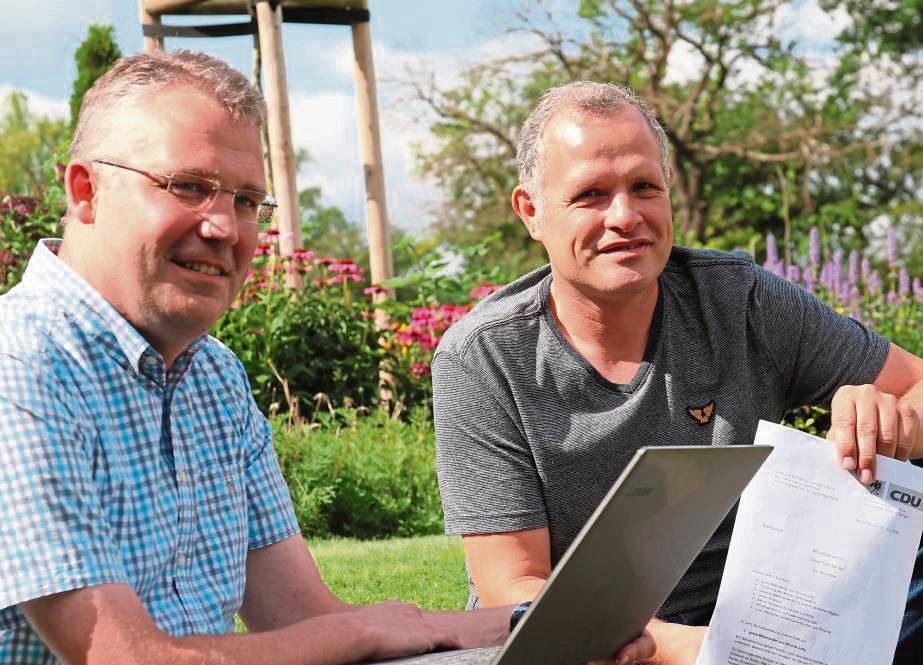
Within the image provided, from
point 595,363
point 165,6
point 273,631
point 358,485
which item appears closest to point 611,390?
point 595,363

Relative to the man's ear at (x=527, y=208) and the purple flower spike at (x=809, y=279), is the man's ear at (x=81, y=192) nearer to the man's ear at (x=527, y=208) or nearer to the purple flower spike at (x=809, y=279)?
the man's ear at (x=527, y=208)

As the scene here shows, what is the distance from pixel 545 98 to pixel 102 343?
4.35ft

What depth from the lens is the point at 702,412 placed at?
8.70 ft

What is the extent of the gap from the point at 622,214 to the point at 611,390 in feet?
1.28

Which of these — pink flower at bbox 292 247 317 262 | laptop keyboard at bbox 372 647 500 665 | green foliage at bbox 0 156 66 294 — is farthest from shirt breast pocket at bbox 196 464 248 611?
green foliage at bbox 0 156 66 294

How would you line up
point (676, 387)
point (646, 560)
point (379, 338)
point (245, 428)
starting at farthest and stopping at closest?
point (379, 338) → point (676, 387) → point (245, 428) → point (646, 560)

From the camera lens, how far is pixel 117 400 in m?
1.79

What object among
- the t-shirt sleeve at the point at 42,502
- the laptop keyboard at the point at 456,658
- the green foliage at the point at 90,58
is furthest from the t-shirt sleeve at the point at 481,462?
the green foliage at the point at 90,58

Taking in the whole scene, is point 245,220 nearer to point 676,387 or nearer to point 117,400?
point 117,400

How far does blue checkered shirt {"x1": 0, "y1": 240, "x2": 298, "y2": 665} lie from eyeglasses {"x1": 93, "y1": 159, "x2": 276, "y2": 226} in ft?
0.64

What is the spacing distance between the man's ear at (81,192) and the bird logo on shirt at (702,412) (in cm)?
140

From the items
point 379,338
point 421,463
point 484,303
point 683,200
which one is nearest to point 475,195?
point 683,200

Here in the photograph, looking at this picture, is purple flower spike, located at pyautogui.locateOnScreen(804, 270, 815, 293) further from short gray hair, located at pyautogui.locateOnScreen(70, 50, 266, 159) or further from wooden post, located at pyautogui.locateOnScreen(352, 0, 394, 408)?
short gray hair, located at pyautogui.locateOnScreen(70, 50, 266, 159)

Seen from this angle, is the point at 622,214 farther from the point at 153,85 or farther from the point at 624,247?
the point at 153,85
